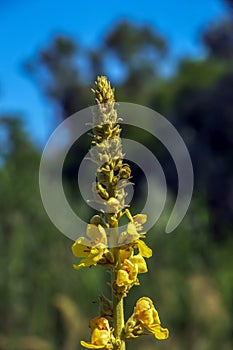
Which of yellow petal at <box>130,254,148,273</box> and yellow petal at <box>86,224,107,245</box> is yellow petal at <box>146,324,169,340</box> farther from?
yellow petal at <box>86,224,107,245</box>

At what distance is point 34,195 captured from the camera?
15.1 metres

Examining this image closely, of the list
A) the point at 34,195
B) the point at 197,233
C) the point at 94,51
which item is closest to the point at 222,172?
the point at 197,233

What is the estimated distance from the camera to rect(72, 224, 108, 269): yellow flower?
7.96 ft

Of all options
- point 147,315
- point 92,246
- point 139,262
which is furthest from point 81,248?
point 147,315

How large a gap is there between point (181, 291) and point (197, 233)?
146 inches

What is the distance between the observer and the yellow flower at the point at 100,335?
2323 mm

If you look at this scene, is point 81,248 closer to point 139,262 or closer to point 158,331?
point 139,262

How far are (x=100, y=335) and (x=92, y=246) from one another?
266 millimetres

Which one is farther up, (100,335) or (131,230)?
(131,230)

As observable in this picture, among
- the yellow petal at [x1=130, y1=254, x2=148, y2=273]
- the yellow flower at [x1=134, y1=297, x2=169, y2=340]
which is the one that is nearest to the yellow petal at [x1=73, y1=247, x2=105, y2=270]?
the yellow petal at [x1=130, y1=254, x2=148, y2=273]

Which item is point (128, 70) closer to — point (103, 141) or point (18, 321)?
point (18, 321)

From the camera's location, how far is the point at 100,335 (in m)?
2.36

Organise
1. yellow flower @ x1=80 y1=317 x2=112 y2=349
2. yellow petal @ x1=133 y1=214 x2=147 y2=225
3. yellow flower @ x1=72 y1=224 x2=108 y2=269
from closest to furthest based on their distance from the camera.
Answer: yellow flower @ x1=80 y1=317 x2=112 y2=349, yellow flower @ x1=72 y1=224 x2=108 y2=269, yellow petal @ x1=133 y1=214 x2=147 y2=225

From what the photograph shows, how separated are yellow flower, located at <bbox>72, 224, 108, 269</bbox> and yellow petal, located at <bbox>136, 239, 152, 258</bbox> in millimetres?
101
